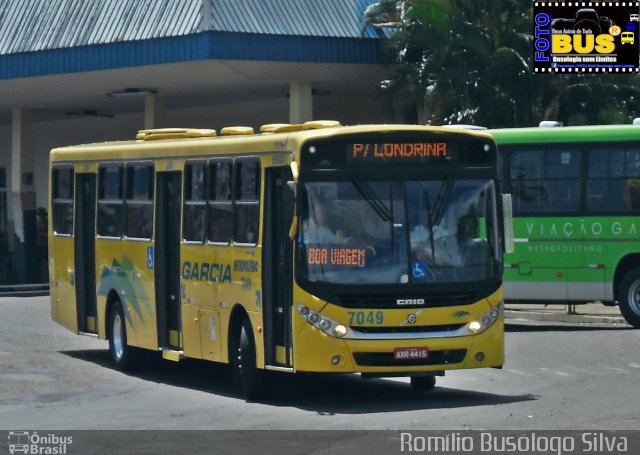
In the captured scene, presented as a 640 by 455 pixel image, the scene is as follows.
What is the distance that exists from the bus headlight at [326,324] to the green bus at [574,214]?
378 inches

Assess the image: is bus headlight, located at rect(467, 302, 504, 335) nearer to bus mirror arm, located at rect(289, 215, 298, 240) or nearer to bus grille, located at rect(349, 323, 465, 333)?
bus grille, located at rect(349, 323, 465, 333)

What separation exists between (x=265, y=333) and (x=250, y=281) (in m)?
0.66

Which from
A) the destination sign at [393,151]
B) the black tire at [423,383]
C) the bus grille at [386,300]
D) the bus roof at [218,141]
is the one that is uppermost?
the bus roof at [218,141]

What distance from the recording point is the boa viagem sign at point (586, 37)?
1121 inches

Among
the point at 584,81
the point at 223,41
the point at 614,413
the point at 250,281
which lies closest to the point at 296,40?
the point at 223,41

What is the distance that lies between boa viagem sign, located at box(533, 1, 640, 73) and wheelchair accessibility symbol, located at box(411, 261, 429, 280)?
13.9 meters

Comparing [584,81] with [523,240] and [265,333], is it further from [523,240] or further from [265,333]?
[265,333]

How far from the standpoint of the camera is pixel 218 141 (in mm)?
17422

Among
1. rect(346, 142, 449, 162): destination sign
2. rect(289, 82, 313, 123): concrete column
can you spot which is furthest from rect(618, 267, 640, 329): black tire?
rect(289, 82, 313, 123): concrete column

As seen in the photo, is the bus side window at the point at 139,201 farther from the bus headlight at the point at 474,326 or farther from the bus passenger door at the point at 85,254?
the bus headlight at the point at 474,326

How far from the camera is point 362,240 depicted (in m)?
15.4

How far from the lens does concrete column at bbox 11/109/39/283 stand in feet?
133

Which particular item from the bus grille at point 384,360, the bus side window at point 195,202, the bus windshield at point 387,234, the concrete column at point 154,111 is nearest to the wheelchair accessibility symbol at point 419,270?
the bus windshield at point 387,234
